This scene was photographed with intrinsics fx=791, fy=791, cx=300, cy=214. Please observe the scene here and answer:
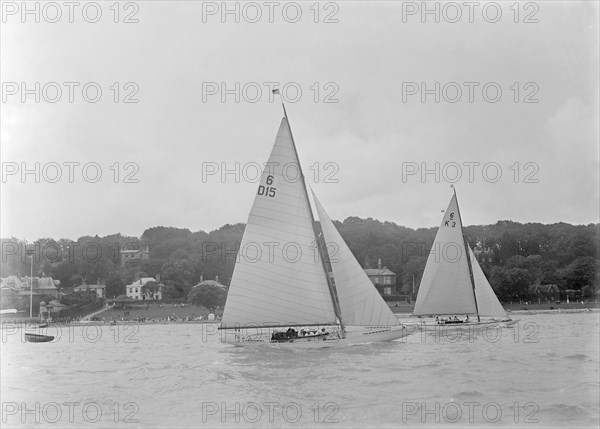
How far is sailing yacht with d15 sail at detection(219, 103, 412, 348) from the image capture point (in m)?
37.6

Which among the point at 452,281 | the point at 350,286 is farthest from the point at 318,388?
the point at 452,281

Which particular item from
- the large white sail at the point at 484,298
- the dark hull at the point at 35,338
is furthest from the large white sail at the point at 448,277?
the dark hull at the point at 35,338

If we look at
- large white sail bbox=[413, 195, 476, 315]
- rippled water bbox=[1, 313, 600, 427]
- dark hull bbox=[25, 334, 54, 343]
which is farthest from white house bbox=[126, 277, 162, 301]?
rippled water bbox=[1, 313, 600, 427]

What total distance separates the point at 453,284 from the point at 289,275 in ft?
67.7

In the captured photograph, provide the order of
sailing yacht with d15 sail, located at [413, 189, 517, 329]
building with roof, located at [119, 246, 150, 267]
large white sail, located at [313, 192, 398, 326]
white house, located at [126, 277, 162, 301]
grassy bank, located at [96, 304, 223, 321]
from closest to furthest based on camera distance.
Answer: large white sail, located at [313, 192, 398, 326]
sailing yacht with d15 sail, located at [413, 189, 517, 329]
grassy bank, located at [96, 304, 223, 321]
white house, located at [126, 277, 162, 301]
building with roof, located at [119, 246, 150, 267]

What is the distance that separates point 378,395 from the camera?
23625mm

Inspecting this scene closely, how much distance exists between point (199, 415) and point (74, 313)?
99008mm

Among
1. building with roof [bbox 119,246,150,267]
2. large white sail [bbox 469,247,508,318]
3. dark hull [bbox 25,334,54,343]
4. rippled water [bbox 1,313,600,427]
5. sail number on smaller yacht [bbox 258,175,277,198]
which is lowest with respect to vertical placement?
dark hull [bbox 25,334,54,343]

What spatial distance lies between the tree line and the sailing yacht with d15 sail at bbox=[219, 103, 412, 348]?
7226 cm

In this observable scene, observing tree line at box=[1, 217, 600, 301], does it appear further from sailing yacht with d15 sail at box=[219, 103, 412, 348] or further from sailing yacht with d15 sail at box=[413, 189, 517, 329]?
sailing yacht with d15 sail at box=[219, 103, 412, 348]

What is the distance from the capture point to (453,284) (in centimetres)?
5500

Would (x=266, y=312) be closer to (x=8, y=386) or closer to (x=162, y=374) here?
(x=162, y=374)

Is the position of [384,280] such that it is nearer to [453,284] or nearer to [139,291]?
[139,291]

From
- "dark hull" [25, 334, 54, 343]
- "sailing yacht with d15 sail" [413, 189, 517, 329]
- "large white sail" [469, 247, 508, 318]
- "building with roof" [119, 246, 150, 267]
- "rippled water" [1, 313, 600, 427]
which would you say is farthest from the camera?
"building with roof" [119, 246, 150, 267]
